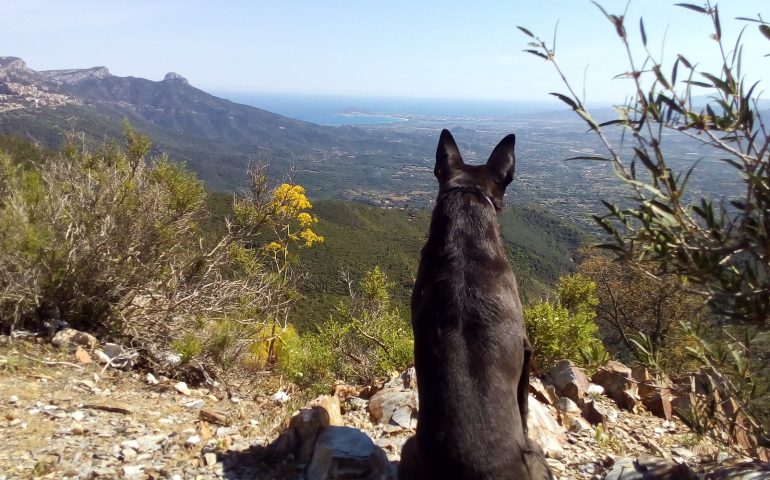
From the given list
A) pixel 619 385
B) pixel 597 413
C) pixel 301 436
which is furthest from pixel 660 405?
pixel 301 436

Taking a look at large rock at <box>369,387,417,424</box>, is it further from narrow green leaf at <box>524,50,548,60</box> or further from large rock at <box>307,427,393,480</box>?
narrow green leaf at <box>524,50,548,60</box>

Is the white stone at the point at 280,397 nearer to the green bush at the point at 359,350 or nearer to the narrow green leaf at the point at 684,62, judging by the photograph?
the green bush at the point at 359,350

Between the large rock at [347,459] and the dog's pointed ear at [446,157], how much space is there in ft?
6.53

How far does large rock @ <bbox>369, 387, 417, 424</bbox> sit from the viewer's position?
4469mm

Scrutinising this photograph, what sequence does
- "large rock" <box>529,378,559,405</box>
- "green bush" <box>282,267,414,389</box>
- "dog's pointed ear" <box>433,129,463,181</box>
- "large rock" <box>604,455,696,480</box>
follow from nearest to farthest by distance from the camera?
"large rock" <box>604,455,696,480</box> → "dog's pointed ear" <box>433,129,463,181</box> → "large rock" <box>529,378,559,405</box> → "green bush" <box>282,267,414,389</box>

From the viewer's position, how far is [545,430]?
4059mm

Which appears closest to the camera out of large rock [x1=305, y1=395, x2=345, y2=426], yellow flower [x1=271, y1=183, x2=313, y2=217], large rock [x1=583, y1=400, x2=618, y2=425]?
large rock [x1=305, y1=395, x2=345, y2=426]

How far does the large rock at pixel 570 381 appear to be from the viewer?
496 cm

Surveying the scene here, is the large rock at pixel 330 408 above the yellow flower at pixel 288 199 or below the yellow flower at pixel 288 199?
below

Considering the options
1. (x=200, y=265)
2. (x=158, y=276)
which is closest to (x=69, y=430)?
(x=158, y=276)

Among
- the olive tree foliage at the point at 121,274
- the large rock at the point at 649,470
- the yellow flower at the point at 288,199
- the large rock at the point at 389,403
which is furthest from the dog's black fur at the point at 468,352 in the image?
the yellow flower at the point at 288,199

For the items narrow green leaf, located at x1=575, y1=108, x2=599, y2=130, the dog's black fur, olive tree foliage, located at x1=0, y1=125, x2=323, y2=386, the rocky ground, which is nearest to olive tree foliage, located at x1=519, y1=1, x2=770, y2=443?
narrow green leaf, located at x1=575, y1=108, x2=599, y2=130

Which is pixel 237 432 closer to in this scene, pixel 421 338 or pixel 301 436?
pixel 301 436

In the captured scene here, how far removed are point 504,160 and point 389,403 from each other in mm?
2380
